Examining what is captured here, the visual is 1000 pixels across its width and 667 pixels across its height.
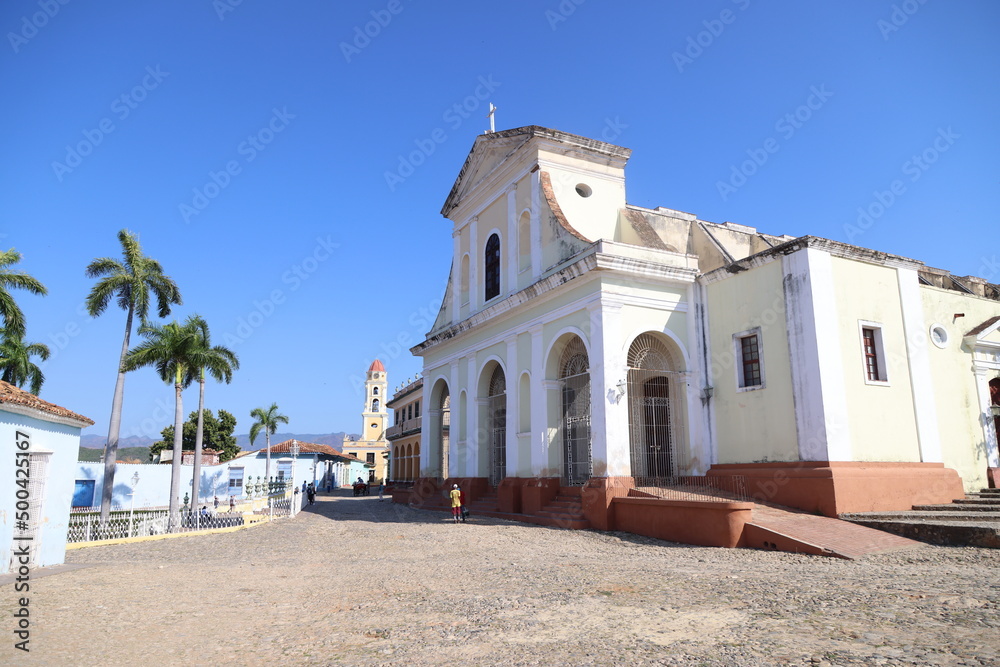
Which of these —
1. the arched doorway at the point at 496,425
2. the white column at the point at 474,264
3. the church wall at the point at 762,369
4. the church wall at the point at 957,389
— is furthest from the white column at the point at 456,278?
the church wall at the point at 957,389

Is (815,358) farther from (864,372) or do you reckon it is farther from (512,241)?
(512,241)

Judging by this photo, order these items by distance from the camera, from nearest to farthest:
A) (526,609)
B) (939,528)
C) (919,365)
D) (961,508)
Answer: (526,609) < (939,528) < (961,508) < (919,365)

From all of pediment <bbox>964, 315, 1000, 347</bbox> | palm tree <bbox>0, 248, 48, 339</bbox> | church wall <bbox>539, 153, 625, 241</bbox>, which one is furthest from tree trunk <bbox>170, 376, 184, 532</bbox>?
pediment <bbox>964, 315, 1000, 347</bbox>

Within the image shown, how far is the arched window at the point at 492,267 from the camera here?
68.8 feet

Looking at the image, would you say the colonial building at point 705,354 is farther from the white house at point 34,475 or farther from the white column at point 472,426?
the white house at point 34,475

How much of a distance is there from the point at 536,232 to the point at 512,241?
1.32 m

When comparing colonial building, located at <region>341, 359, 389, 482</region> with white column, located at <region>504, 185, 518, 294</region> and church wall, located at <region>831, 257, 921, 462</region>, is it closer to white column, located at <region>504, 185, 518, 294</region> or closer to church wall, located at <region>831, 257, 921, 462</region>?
white column, located at <region>504, 185, 518, 294</region>

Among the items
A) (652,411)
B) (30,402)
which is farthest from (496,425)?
(30,402)

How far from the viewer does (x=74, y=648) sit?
5.43 meters

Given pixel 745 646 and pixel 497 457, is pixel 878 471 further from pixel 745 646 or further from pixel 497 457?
pixel 497 457

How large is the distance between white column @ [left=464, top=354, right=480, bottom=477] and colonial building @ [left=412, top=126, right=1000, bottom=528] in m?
0.07

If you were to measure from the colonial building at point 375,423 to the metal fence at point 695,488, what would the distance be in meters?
57.6

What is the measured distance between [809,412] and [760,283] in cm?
308

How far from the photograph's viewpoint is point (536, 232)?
1838 cm
